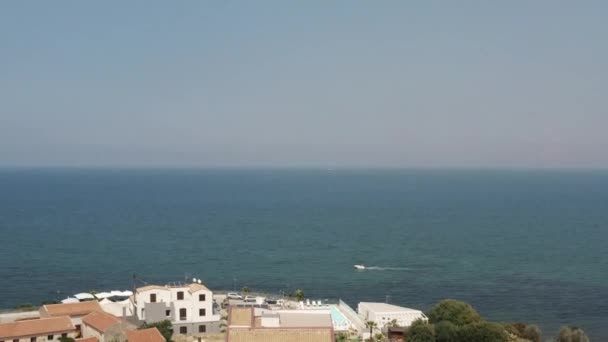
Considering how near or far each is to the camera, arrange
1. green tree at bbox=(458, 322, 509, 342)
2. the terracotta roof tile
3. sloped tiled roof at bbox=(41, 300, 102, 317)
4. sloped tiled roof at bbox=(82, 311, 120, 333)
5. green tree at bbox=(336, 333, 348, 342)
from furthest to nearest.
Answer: sloped tiled roof at bbox=(41, 300, 102, 317) → green tree at bbox=(336, 333, 348, 342) → sloped tiled roof at bbox=(82, 311, 120, 333) → the terracotta roof tile → green tree at bbox=(458, 322, 509, 342)

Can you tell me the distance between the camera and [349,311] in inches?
1827

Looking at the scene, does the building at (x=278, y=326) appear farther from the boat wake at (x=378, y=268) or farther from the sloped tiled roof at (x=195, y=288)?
the boat wake at (x=378, y=268)

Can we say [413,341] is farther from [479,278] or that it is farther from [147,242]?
[147,242]

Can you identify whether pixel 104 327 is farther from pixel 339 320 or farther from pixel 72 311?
pixel 339 320

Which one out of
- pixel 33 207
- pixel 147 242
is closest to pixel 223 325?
pixel 147 242

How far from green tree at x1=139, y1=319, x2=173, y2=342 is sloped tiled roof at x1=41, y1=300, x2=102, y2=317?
5376mm

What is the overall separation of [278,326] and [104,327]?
11269mm

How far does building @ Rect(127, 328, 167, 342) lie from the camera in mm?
35094

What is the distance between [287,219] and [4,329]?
89.5m

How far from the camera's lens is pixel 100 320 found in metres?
39.5

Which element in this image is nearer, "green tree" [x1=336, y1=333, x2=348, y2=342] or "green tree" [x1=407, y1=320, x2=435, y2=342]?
"green tree" [x1=407, y1=320, x2=435, y2=342]

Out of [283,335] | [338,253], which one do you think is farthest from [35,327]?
[338,253]

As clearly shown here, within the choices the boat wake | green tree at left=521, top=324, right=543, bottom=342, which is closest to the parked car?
green tree at left=521, top=324, right=543, bottom=342

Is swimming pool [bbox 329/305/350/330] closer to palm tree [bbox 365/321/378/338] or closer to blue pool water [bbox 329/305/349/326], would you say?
blue pool water [bbox 329/305/349/326]
